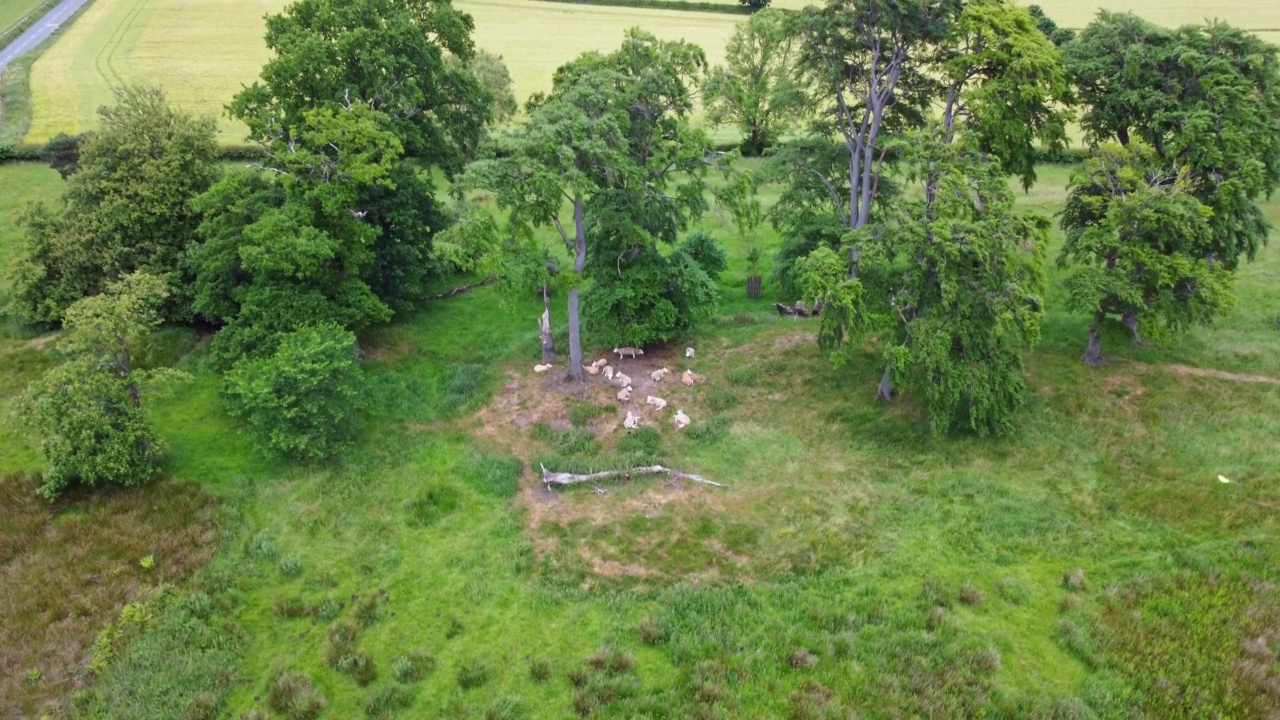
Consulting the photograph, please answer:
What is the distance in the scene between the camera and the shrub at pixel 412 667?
555 inches

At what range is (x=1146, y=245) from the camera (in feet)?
68.7

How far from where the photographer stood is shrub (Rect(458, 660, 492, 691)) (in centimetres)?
1398

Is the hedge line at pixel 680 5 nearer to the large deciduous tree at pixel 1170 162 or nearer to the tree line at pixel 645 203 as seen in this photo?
the tree line at pixel 645 203

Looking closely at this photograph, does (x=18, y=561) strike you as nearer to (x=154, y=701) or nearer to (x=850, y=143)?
(x=154, y=701)

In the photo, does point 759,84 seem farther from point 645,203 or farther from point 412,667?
point 412,667

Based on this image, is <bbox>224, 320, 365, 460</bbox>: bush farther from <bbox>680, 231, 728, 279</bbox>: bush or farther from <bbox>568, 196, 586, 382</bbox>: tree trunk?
<bbox>680, 231, 728, 279</bbox>: bush

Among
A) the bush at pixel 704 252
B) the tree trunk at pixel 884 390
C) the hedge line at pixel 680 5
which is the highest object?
the hedge line at pixel 680 5

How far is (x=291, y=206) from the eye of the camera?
22.2 meters

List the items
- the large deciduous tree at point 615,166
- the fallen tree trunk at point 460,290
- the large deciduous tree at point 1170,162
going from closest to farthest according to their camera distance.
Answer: the large deciduous tree at point 615,166 < the large deciduous tree at point 1170,162 < the fallen tree trunk at point 460,290

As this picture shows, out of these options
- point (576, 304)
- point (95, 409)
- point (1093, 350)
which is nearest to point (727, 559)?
point (576, 304)

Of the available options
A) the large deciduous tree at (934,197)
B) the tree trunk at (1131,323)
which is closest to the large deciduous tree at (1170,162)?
the tree trunk at (1131,323)

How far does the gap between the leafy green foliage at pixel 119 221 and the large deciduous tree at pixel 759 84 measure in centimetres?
→ 1834

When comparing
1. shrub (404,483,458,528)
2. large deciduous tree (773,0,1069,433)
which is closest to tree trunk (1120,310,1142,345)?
large deciduous tree (773,0,1069,433)

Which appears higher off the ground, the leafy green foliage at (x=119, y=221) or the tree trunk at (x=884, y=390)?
the leafy green foliage at (x=119, y=221)
